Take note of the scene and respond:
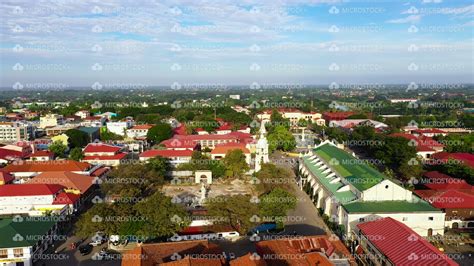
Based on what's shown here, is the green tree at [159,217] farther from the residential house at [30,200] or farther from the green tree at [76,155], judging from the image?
the green tree at [76,155]

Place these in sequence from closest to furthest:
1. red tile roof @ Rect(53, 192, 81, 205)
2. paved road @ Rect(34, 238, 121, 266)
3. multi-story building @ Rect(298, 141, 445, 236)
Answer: paved road @ Rect(34, 238, 121, 266) < multi-story building @ Rect(298, 141, 445, 236) < red tile roof @ Rect(53, 192, 81, 205)

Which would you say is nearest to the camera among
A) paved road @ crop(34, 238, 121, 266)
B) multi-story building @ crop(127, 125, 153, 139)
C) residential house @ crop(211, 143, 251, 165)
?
paved road @ crop(34, 238, 121, 266)

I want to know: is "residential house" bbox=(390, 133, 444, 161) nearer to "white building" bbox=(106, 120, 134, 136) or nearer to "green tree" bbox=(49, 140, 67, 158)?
"green tree" bbox=(49, 140, 67, 158)

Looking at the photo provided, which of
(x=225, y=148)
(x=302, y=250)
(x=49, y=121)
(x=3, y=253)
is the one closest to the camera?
(x=302, y=250)

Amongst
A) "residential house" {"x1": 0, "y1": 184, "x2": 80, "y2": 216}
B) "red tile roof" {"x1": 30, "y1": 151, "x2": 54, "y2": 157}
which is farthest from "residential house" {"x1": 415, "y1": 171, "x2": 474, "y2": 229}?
"red tile roof" {"x1": 30, "y1": 151, "x2": 54, "y2": 157}

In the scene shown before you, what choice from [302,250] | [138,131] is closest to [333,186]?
[302,250]

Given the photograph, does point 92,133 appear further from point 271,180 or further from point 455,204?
point 455,204
